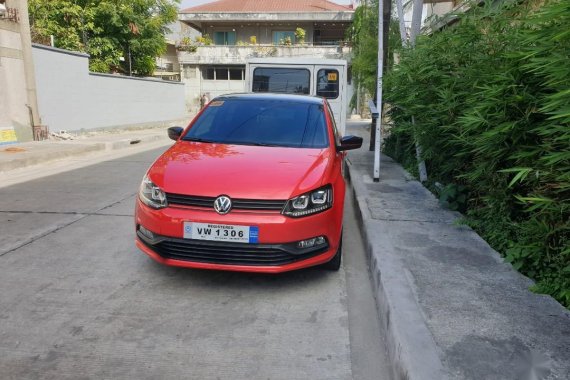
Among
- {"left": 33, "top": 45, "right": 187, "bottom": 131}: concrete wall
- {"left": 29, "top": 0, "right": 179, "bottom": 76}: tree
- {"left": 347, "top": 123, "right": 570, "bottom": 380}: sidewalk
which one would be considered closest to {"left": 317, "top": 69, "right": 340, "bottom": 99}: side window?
{"left": 347, "top": 123, "right": 570, "bottom": 380}: sidewalk

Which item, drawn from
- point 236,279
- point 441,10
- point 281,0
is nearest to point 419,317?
point 236,279

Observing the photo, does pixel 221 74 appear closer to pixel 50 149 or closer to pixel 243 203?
pixel 50 149

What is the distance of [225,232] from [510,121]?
226 centimetres

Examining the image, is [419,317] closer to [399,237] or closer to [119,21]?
[399,237]

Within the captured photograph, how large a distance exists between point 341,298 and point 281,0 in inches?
1381

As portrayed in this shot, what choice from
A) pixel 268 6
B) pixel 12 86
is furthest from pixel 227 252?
pixel 268 6

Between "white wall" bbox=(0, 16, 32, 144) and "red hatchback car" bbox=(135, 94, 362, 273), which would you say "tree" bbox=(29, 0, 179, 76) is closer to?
"white wall" bbox=(0, 16, 32, 144)

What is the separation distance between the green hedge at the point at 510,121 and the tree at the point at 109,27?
17308mm

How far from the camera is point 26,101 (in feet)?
40.4

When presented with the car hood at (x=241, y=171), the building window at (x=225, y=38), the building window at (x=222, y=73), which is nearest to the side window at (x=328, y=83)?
the car hood at (x=241, y=171)

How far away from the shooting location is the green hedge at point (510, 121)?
8.18 feet

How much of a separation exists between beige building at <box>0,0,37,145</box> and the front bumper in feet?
33.0

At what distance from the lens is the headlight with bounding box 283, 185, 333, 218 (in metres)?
3.37

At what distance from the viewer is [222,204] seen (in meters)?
3.30
